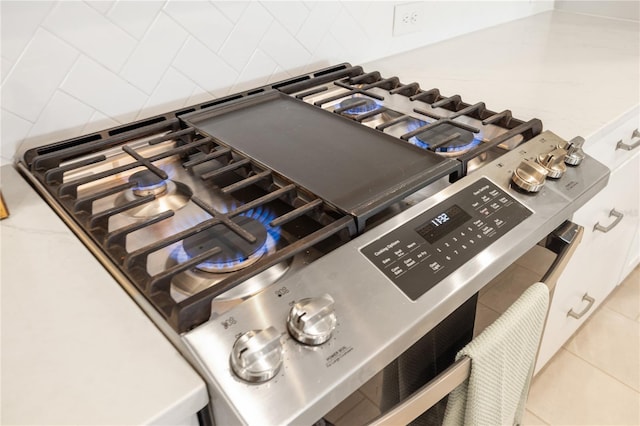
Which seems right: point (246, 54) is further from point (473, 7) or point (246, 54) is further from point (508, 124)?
point (473, 7)

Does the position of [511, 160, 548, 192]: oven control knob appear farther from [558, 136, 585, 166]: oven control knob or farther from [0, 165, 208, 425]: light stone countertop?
[0, 165, 208, 425]: light stone countertop

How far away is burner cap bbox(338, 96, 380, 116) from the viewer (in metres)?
1.06

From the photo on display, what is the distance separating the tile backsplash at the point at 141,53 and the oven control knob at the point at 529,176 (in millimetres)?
641

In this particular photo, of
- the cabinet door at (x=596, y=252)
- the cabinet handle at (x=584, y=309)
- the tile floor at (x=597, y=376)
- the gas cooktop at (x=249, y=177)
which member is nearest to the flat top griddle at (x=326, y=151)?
the gas cooktop at (x=249, y=177)

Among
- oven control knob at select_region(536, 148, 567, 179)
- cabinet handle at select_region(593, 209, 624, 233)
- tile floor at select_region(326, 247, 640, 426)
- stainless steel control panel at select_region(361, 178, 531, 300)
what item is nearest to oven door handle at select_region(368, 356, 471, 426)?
stainless steel control panel at select_region(361, 178, 531, 300)

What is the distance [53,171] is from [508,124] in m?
0.83

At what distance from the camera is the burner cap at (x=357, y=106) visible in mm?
1056

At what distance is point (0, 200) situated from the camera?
759 millimetres

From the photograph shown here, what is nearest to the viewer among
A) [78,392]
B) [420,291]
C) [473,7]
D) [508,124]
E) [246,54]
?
[78,392]

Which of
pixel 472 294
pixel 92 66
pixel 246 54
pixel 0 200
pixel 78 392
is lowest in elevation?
pixel 78 392

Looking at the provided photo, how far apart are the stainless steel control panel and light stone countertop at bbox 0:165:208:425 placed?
28 centimetres

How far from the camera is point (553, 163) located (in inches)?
34.0

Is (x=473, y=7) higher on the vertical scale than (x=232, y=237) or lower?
higher

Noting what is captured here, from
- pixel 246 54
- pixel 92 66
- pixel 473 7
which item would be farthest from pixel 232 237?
pixel 473 7
